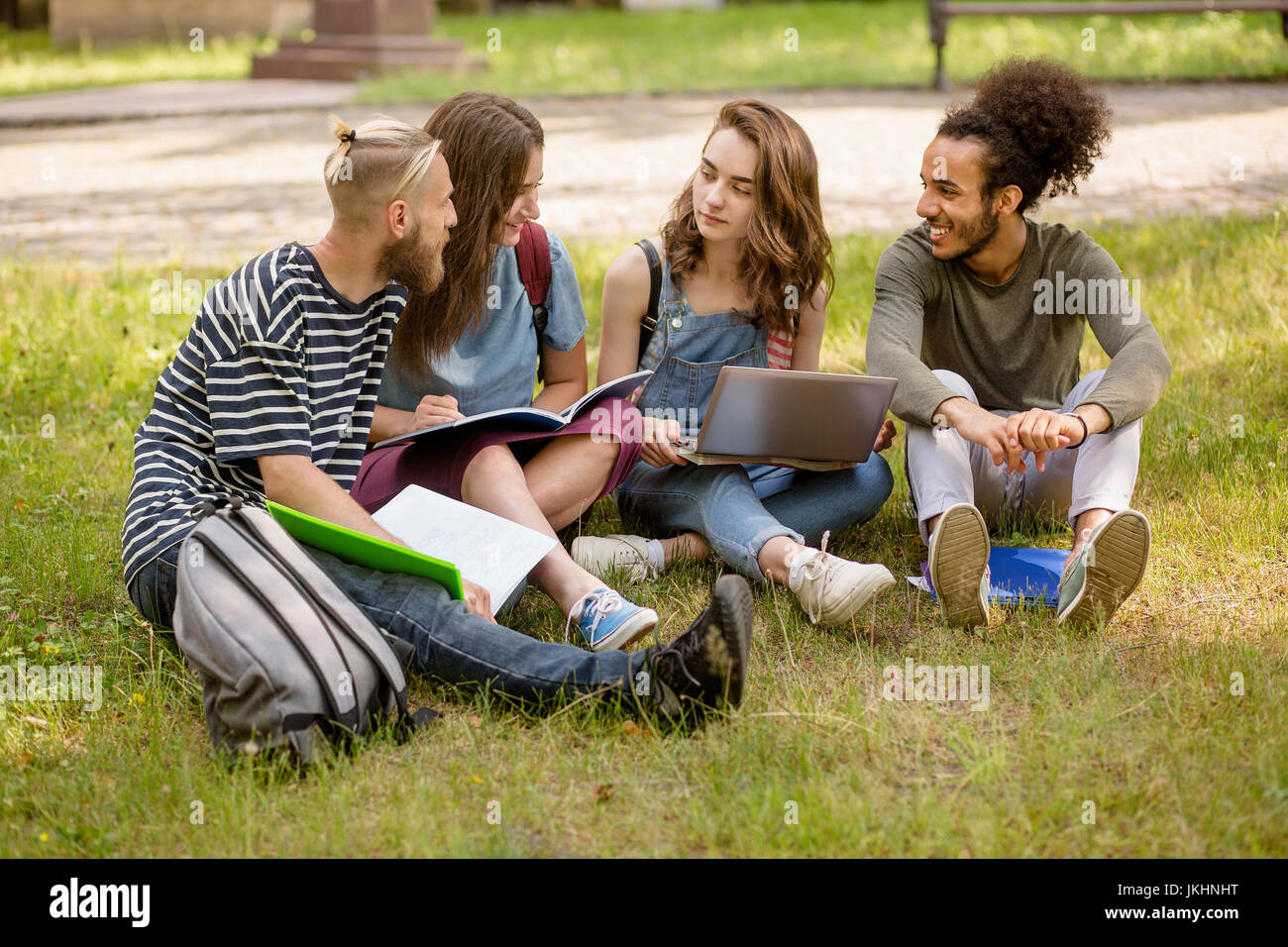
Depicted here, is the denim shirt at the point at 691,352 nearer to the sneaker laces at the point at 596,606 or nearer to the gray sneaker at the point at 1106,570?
the sneaker laces at the point at 596,606

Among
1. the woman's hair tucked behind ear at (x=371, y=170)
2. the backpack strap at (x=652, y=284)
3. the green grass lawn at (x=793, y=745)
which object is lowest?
the green grass lawn at (x=793, y=745)

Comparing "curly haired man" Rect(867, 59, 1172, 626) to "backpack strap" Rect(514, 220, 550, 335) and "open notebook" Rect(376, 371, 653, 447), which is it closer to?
"open notebook" Rect(376, 371, 653, 447)

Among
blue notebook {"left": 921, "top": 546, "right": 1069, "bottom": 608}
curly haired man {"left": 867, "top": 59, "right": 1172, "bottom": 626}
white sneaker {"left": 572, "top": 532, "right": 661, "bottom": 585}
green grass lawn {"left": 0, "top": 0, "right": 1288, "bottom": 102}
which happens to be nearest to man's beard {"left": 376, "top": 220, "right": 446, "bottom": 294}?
white sneaker {"left": 572, "top": 532, "right": 661, "bottom": 585}

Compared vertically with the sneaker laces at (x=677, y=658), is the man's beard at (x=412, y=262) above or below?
above

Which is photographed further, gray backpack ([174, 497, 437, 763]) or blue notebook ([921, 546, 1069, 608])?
blue notebook ([921, 546, 1069, 608])

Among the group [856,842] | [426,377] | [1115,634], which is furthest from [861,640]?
[426,377]

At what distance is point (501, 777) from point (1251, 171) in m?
7.07

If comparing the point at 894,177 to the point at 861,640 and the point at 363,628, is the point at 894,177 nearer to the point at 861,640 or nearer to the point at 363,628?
the point at 861,640

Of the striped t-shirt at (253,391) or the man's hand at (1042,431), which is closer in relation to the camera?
the striped t-shirt at (253,391)

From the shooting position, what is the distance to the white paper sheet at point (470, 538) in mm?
3012

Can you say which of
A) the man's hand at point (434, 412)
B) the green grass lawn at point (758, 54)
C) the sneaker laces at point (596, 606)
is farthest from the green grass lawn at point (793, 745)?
the green grass lawn at point (758, 54)

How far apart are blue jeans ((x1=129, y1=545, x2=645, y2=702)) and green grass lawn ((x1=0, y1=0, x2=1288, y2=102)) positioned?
28.8 feet

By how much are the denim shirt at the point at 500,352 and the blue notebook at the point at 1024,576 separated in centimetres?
128

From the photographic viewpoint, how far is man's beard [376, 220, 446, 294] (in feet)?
9.82
